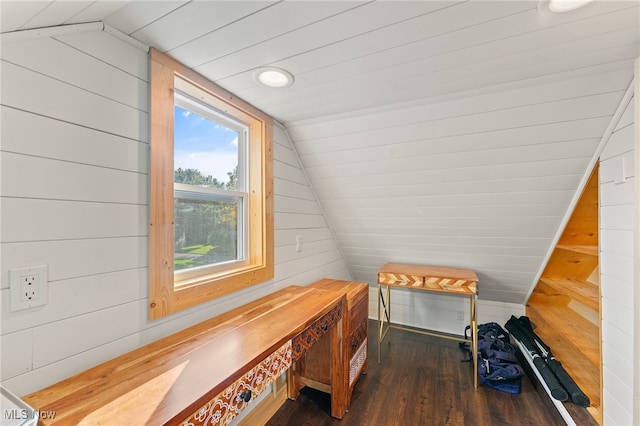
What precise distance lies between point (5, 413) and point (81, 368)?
0.44 meters

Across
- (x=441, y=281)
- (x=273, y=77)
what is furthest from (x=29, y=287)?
(x=441, y=281)

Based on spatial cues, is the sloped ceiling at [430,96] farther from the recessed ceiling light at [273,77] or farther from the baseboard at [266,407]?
the baseboard at [266,407]

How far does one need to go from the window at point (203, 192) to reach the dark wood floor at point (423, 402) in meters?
0.97

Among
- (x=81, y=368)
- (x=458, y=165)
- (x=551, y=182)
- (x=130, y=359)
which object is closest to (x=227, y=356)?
(x=130, y=359)

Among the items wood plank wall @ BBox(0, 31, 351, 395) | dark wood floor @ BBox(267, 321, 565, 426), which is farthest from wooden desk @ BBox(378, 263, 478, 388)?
wood plank wall @ BBox(0, 31, 351, 395)

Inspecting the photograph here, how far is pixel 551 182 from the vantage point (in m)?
1.83

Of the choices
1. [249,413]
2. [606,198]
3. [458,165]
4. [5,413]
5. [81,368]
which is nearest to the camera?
[5,413]

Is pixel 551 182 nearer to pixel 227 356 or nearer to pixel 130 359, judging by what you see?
pixel 227 356

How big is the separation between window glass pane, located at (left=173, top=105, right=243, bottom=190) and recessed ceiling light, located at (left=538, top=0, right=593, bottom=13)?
63.5 inches

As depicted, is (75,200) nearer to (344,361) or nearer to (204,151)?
(204,151)

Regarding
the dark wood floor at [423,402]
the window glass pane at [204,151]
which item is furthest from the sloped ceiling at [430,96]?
the dark wood floor at [423,402]

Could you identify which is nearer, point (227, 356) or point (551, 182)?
point (227, 356)

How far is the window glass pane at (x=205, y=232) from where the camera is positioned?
4.70 ft

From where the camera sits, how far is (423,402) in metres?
1.91
